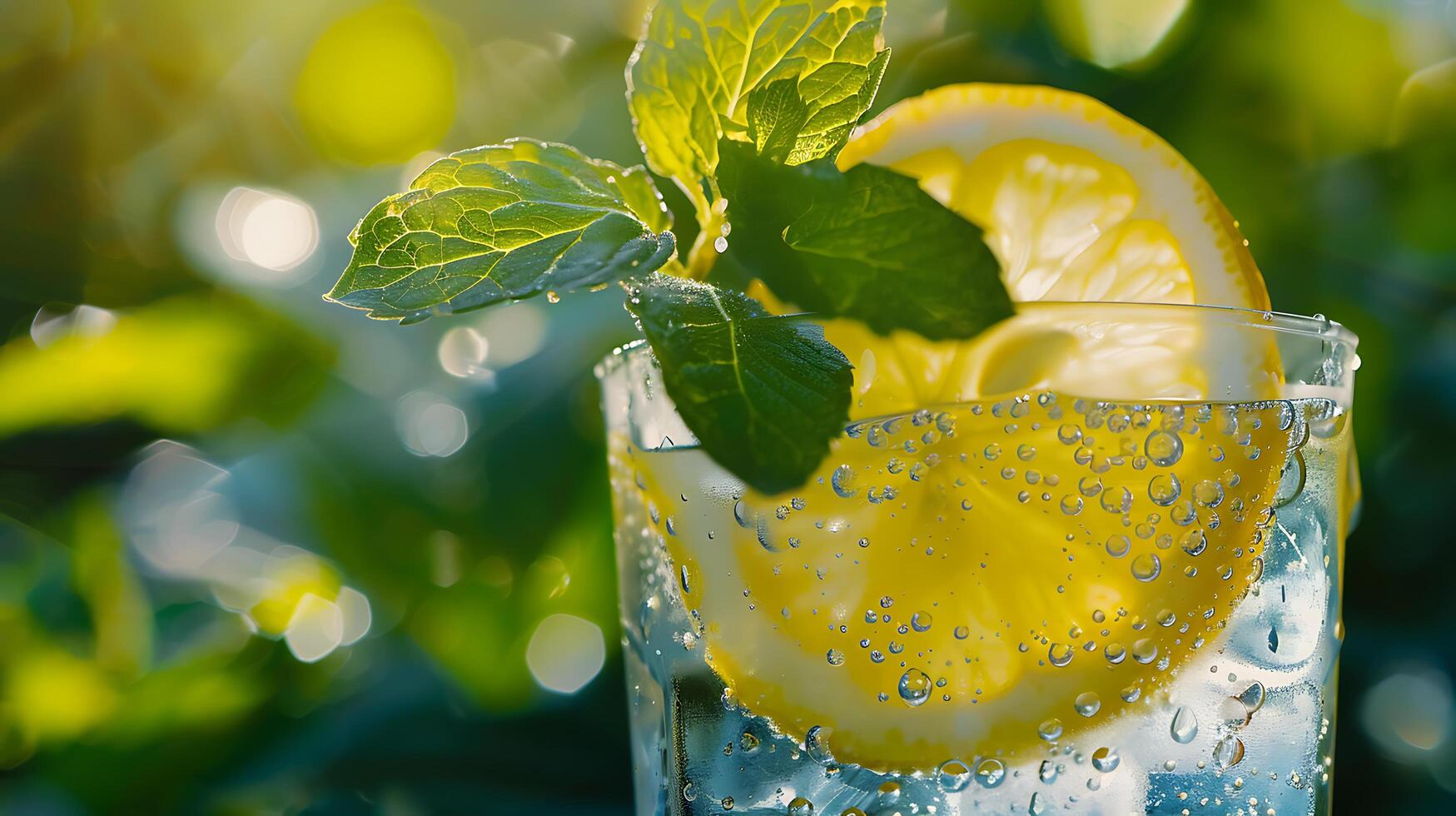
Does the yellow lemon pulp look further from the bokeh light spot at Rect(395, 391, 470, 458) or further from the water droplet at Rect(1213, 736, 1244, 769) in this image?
the bokeh light spot at Rect(395, 391, 470, 458)

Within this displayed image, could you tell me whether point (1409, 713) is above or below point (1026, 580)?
below

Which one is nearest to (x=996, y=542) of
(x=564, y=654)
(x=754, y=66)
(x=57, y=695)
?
(x=754, y=66)

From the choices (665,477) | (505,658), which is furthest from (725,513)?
(505,658)

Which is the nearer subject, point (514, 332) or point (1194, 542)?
point (1194, 542)

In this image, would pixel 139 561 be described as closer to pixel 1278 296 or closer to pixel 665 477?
pixel 665 477

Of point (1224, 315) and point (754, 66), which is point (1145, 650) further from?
point (754, 66)

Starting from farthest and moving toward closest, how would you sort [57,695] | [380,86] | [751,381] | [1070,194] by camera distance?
1. [380,86]
2. [57,695]
3. [1070,194]
4. [751,381]

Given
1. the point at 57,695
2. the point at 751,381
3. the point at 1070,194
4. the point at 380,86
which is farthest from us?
the point at 380,86
